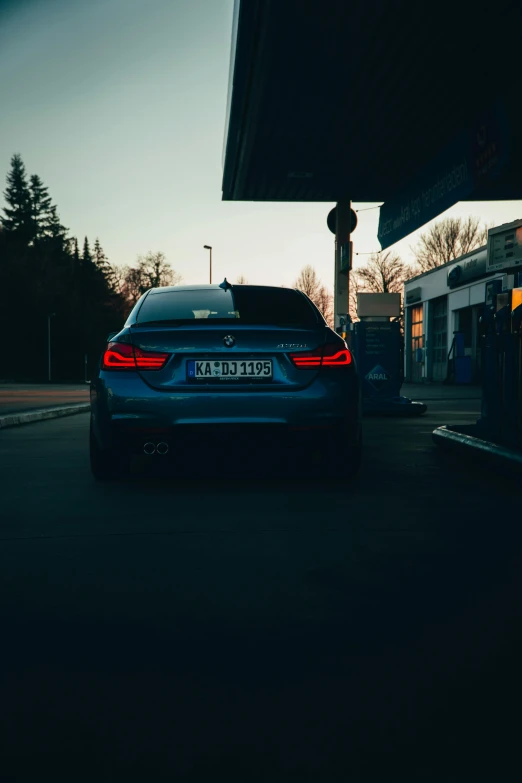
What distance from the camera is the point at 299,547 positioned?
14.6 feet

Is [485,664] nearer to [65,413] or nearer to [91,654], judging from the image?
[91,654]

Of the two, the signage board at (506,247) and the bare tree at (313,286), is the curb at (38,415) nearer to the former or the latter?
the signage board at (506,247)

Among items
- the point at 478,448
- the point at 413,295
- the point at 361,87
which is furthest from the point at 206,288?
the point at 413,295

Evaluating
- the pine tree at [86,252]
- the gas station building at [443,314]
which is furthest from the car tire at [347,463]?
the pine tree at [86,252]

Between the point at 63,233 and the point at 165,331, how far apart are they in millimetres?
104760

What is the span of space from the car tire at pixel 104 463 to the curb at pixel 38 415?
708 cm

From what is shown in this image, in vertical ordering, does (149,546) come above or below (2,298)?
below

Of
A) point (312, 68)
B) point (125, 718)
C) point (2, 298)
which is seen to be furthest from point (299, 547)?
point (2, 298)

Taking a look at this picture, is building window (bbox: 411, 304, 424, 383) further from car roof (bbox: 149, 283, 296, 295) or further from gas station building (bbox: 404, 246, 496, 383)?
car roof (bbox: 149, 283, 296, 295)

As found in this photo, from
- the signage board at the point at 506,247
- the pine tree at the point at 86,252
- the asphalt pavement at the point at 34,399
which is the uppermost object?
the pine tree at the point at 86,252

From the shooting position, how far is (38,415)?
50.6ft

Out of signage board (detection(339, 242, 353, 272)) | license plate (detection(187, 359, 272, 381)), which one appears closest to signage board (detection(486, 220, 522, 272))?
license plate (detection(187, 359, 272, 381))

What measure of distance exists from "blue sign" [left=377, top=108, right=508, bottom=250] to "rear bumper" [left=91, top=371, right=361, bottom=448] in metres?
6.76

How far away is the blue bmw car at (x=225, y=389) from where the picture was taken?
20.1 ft
